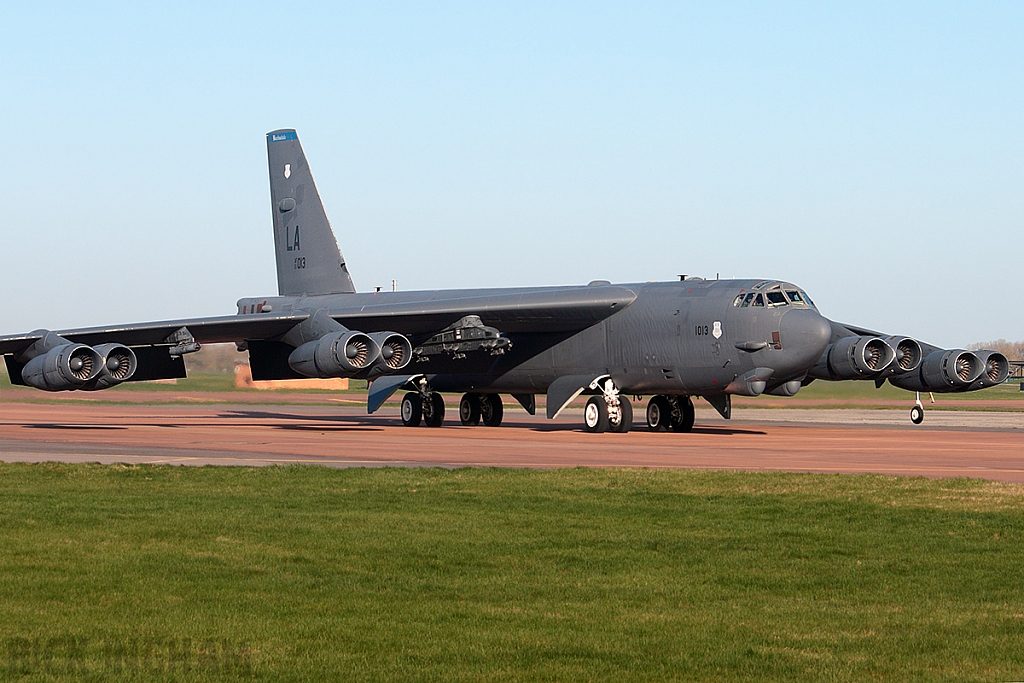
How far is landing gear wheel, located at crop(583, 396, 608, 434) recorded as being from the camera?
32.4 meters

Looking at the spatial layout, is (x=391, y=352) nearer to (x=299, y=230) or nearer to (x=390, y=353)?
(x=390, y=353)

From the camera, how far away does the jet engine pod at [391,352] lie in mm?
31328

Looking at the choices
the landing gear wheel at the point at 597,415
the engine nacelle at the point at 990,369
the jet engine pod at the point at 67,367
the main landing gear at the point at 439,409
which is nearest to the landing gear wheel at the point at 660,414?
the landing gear wheel at the point at 597,415

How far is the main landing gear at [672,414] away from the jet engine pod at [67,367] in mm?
14276

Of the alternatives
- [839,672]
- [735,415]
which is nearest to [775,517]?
[839,672]

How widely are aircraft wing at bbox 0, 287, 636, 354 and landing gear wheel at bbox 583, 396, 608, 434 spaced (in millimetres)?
2111

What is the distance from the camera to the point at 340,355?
30531mm

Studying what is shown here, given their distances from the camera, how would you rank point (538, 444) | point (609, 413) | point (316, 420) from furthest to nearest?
point (316, 420) → point (609, 413) → point (538, 444)

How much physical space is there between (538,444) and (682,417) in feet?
25.4

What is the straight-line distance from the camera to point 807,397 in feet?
143

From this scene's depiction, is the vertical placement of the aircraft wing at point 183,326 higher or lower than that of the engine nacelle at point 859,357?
higher

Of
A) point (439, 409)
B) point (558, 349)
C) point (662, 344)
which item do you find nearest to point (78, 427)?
point (439, 409)

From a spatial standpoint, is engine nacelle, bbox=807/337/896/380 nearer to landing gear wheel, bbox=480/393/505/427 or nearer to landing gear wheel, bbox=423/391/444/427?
landing gear wheel, bbox=480/393/505/427

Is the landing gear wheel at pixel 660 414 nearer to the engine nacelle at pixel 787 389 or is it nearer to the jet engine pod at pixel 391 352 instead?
the engine nacelle at pixel 787 389
